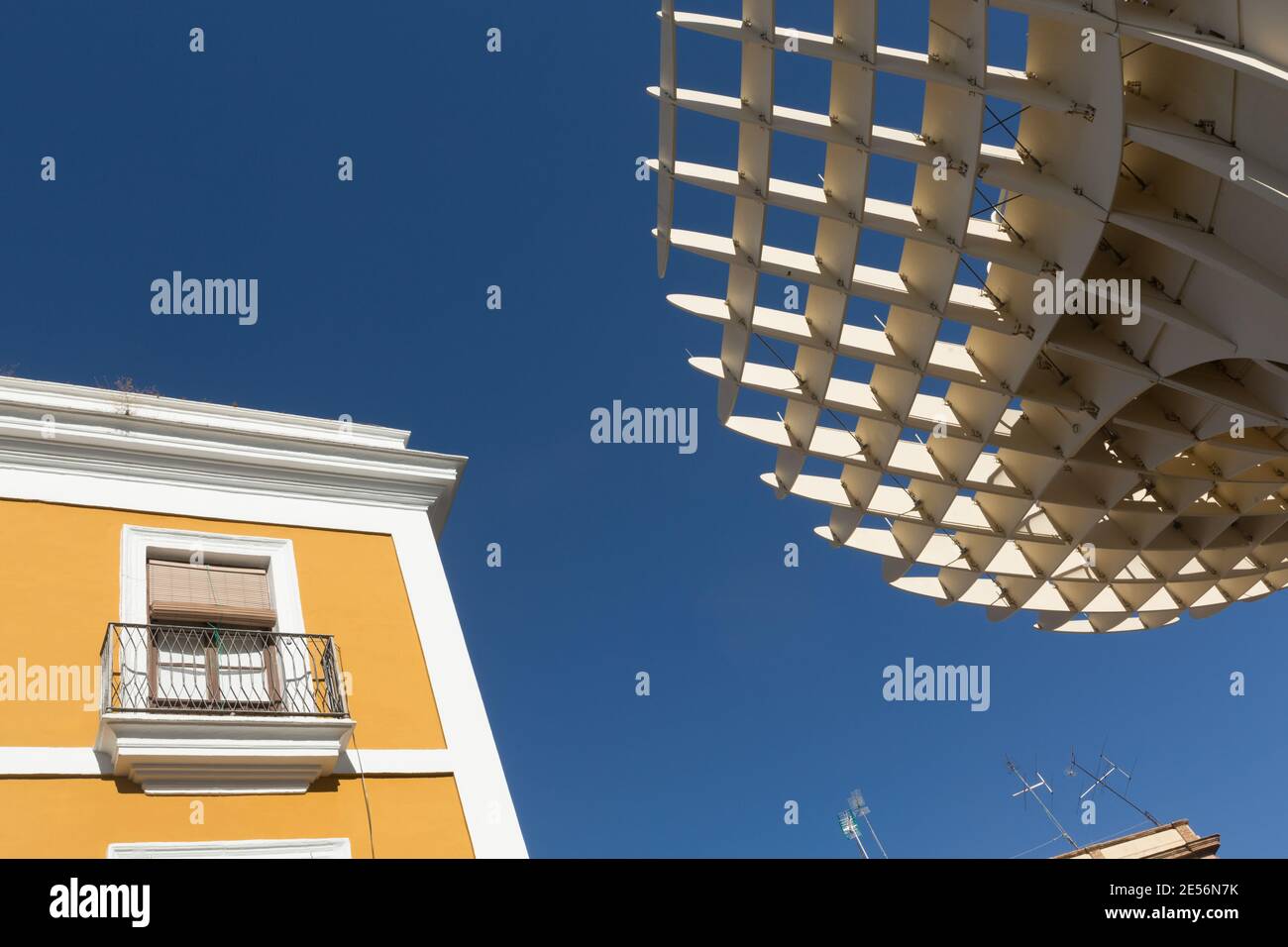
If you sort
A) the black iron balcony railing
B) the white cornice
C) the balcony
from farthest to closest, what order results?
the white cornice
the black iron balcony railing
the balcony

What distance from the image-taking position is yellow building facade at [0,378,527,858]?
1125 cm

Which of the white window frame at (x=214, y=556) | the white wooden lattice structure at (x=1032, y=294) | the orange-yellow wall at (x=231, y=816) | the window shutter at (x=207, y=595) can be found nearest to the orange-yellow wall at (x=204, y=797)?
the orange-yellow wall at (x=231, y=816)

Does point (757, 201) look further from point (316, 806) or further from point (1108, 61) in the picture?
point (316, 806)

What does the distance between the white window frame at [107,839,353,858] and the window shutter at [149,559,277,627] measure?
113 inches

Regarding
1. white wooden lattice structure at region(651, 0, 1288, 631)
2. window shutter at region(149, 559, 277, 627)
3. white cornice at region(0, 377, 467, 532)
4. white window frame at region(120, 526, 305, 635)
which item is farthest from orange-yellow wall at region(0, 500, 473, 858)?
white wooden lattice structure at region(651, 0, 1288, 631)

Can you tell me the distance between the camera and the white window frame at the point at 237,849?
425 inches

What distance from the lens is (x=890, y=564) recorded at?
25.1 m

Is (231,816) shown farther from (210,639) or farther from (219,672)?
(210,639)

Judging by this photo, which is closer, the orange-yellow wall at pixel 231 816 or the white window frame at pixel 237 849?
the orange-yellow wall at pixel 231 816

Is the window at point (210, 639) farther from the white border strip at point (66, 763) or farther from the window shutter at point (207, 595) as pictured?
the white border strip at point (66, 763)

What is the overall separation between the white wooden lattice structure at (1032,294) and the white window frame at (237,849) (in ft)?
38.4

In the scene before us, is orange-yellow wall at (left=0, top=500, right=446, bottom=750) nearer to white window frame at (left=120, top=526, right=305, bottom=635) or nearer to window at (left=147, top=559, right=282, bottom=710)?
white window frame at (left=120, top=526, right=305, bottom=635)
